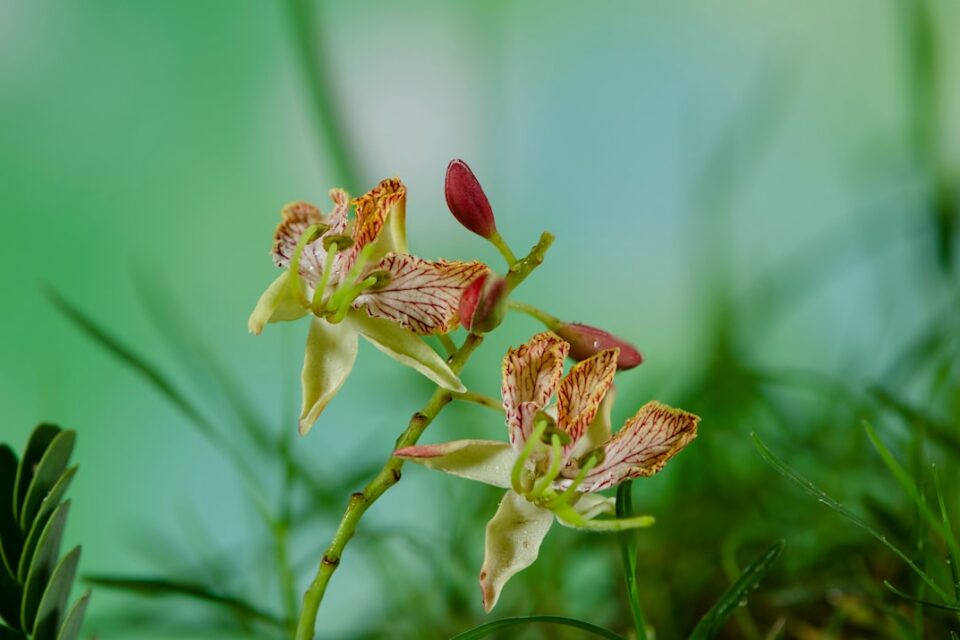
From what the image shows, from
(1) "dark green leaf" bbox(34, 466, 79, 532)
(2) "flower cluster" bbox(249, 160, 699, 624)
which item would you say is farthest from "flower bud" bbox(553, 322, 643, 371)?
(1) "dark green leaf" bbox(34, 466, 79, 532)

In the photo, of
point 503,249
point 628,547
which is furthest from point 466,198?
point 628,547

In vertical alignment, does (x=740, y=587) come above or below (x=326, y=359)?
below

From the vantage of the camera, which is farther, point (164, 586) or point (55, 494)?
point (164, 586)

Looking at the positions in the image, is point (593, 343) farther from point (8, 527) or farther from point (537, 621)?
point (8, 527)

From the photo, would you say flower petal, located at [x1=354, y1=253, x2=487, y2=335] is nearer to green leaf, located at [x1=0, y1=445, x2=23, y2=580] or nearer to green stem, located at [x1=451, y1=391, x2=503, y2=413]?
green stem, located at [x1=451, y1=391, x2=503, y2=413]

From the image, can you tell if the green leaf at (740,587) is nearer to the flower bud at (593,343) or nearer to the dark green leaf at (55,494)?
the flower bud at (593,343)

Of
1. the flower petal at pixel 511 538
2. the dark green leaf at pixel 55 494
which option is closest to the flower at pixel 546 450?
the flower petal at pixel 511 538
